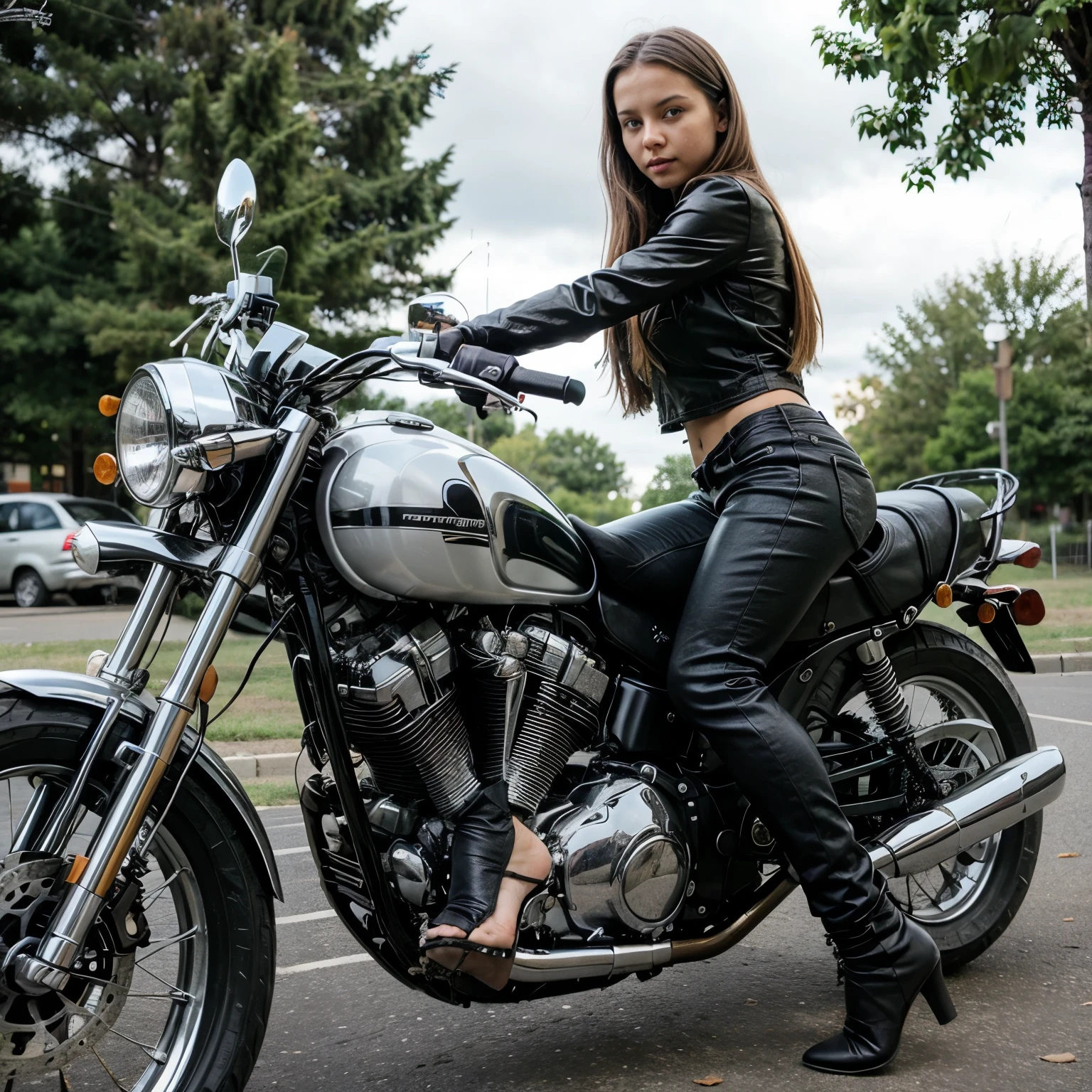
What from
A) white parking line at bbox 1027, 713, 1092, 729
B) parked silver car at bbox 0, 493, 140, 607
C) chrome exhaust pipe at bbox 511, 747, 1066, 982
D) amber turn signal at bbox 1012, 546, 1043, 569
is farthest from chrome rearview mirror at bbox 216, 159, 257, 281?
parked silver car at bbox 0, 493, 140, 607

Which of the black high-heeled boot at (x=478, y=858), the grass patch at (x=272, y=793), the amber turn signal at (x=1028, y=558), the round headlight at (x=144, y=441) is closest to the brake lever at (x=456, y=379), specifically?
the round headlight at (x=144, y=441)

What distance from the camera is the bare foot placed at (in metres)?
2.40

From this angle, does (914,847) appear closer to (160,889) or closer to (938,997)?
(938,997)

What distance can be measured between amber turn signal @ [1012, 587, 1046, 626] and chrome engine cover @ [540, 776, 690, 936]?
4.06 ft

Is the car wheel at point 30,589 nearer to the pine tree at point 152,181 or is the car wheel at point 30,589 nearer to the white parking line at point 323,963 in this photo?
the pine tree at point 152,181

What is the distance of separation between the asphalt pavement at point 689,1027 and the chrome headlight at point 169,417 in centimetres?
131

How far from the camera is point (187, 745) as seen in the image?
2250 mm

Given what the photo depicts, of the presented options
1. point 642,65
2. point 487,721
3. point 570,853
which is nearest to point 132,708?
point 487,721

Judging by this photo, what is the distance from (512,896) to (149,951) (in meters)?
0.68

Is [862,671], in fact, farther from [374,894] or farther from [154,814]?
[154,814]

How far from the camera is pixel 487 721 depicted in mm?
2574

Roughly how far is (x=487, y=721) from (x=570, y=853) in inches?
12.6

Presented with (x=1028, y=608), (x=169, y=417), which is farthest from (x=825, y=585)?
(x=169, y=417)

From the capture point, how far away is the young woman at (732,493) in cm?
261
